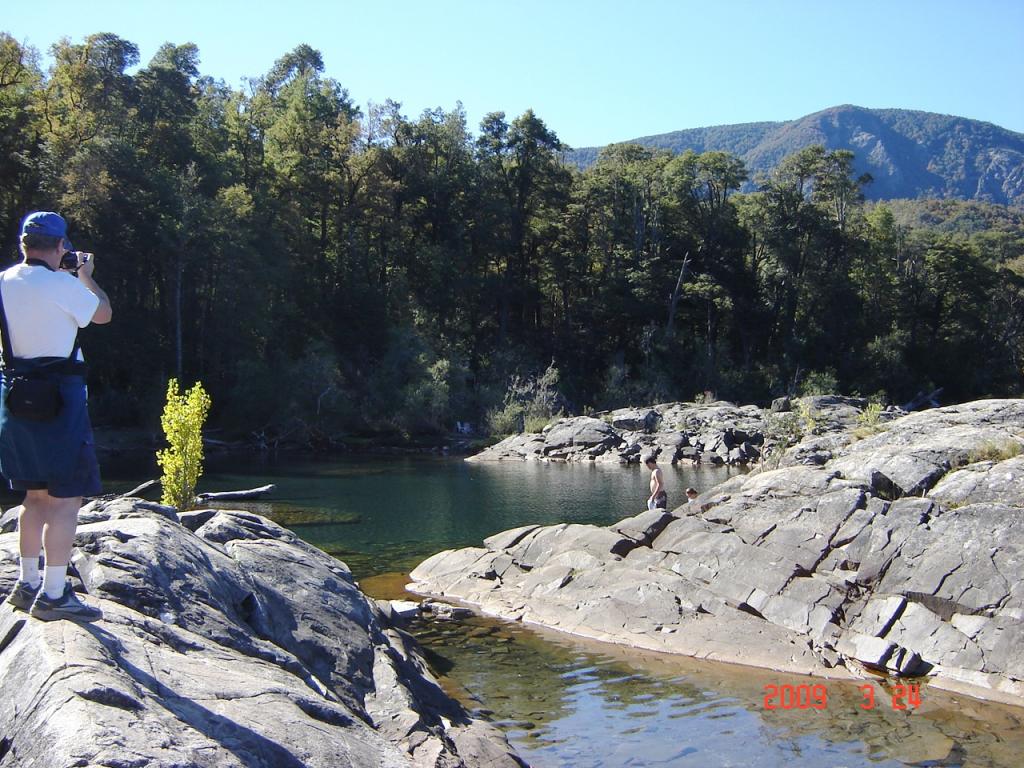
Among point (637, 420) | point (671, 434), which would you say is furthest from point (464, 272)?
point (671, 434)

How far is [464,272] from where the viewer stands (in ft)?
197

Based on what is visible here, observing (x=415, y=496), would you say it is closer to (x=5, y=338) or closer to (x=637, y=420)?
(x=637, y=420)

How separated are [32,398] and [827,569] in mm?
12995

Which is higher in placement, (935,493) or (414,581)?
(935,493)

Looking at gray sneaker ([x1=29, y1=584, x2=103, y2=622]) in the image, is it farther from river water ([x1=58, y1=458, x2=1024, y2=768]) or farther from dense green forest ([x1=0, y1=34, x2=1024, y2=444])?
dense green forest ([x1=0, y1=34, x2=1024, y2=444])

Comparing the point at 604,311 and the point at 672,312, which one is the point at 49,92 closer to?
the point at 604,311

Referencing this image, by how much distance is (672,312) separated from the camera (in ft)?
201

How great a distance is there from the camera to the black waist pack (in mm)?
5367

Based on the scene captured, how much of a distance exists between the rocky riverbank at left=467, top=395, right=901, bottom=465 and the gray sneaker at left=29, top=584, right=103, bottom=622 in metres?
36.1

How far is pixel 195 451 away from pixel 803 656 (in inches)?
544

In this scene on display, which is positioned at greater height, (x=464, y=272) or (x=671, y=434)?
(x=464, y=272)

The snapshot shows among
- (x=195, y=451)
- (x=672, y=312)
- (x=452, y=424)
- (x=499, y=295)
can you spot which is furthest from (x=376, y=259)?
(x=195, y=451)
